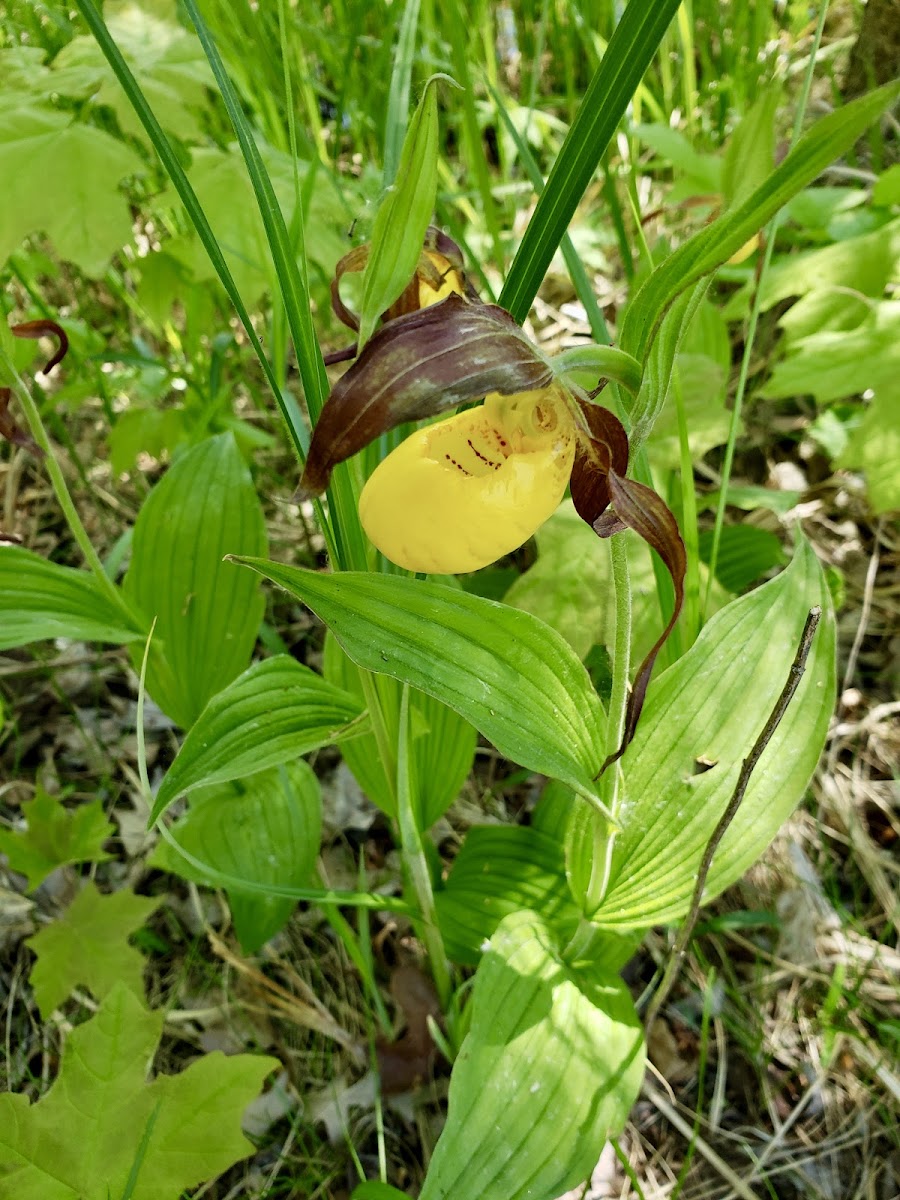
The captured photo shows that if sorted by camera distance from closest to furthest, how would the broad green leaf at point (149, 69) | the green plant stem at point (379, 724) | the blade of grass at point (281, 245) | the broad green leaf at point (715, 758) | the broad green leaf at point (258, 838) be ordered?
the blade of grass at point (281, 245) → the green plant stem at point (379, 724) → the broad green leaf at point (715, 758) → the broad green leaf at point (258, 838) → the broad green leaf at point (149, 69)

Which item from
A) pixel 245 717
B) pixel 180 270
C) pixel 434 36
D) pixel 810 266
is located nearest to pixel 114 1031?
pixel 245 717

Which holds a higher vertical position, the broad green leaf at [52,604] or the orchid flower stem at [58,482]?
the orchid flower stem at [58,482]

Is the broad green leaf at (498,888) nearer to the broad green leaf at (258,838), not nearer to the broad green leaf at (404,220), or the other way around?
the broad green leaf at (258,838)

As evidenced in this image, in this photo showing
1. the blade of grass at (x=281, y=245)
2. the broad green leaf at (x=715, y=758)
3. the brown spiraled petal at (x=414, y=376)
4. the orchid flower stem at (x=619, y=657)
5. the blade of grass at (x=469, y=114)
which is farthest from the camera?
the blade of grass at (x=469, y=114)

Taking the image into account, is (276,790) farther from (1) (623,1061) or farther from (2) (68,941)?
(1) (623,1061)

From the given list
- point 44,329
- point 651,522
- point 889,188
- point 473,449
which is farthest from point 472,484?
point 889,188

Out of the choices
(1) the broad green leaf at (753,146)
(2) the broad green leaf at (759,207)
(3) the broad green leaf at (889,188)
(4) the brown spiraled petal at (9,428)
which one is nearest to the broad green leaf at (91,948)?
(4) the brown spiraled petal at (9,428)
